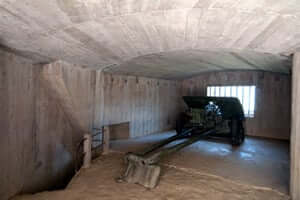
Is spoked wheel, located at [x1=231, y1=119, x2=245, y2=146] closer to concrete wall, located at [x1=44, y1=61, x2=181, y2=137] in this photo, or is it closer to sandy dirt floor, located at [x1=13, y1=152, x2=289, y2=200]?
sandy dirt floor, located at [x1=13, y1=152, x2=289, y2=200]

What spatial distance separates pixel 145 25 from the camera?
6.84 feet

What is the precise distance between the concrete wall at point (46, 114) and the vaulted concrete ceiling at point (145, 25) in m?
0.53

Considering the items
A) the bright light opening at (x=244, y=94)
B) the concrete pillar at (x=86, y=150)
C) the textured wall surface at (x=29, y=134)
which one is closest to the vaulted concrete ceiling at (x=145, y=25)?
the textured wall surface at (x=29, y=134)

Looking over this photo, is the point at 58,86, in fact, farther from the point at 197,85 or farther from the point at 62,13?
the point at 197,85

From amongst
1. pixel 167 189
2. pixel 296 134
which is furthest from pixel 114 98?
pixel 296 134

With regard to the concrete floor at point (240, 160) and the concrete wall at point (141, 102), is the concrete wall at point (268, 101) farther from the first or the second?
the concrete wall at point (141, 102)

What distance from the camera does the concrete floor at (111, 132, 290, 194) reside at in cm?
286

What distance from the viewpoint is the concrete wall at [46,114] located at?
281 centimetres

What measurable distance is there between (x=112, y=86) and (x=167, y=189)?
10.2 feet

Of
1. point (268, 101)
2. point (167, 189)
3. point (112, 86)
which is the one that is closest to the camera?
point (167, 189)

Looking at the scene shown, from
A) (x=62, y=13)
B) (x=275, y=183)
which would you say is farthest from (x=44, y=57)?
(x=275, y=183)

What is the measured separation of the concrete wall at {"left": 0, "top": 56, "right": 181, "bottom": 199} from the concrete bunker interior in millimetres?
19

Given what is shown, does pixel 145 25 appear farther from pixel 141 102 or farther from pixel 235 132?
pixel 141 102

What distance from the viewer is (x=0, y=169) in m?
2.67
